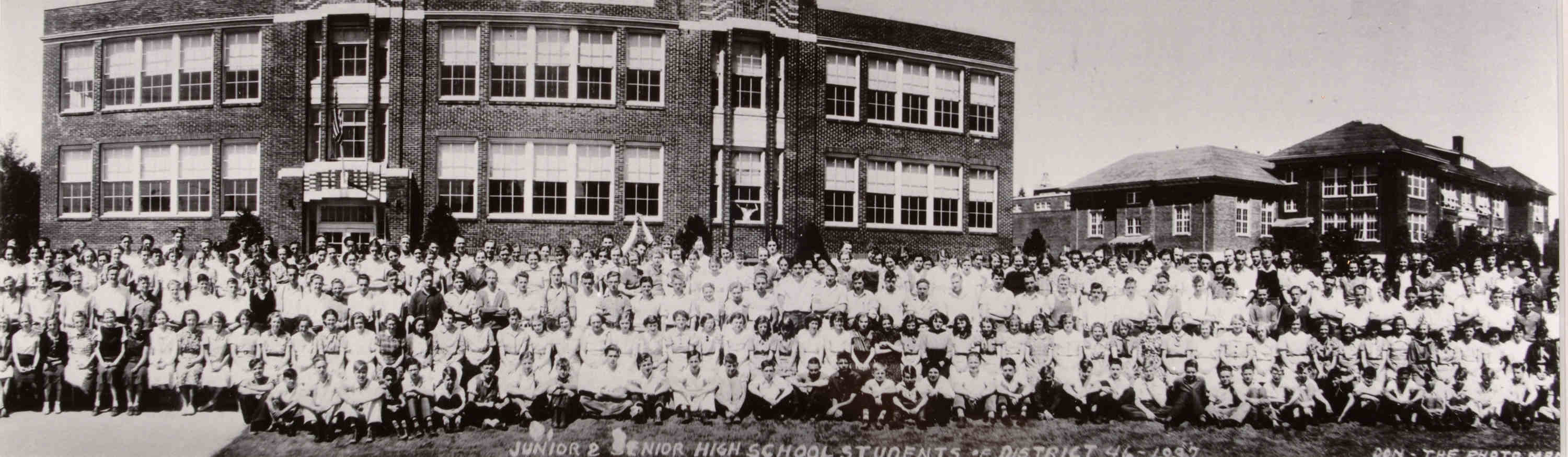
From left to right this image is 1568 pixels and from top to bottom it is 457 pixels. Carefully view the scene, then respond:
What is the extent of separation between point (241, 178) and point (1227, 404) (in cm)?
959

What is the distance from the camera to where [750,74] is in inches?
359

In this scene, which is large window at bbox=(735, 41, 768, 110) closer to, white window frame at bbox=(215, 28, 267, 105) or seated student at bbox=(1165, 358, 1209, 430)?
white window frame at bbox=(215, 28, 267, 105)

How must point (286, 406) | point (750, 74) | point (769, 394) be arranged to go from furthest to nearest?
point (750, 74), point (769, 394), point (286, 406)

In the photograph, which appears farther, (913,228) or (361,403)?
(913,228)

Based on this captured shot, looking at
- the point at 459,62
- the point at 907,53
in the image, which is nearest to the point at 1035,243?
the point at 907,53

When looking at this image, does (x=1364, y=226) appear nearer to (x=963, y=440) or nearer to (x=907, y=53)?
(x=907, y=53)

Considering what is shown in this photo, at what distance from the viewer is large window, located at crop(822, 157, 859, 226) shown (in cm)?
891

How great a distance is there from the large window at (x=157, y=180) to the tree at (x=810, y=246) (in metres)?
6.16

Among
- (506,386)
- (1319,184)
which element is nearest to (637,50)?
(506,386)

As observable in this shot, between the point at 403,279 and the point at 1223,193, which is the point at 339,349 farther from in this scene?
the point at 1223,193

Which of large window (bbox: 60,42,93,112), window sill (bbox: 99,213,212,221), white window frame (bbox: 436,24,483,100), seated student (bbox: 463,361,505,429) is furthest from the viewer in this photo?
white window frame (bbox: 436,24,483,100)

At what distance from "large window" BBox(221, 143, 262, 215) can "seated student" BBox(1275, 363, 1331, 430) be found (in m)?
9.79

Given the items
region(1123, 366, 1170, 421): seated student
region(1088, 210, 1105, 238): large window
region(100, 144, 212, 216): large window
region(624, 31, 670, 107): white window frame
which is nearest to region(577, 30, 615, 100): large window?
region(624, 31, 670, 107): white window frame

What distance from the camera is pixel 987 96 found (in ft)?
28.4
